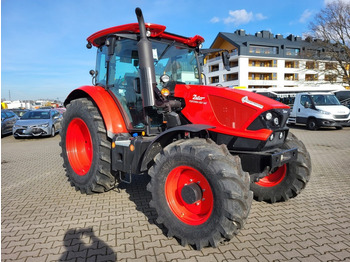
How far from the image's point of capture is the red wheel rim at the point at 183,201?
9.55ft

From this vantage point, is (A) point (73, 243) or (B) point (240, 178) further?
(A) point (73, 243)

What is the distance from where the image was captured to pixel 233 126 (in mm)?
3203

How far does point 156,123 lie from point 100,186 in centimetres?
141

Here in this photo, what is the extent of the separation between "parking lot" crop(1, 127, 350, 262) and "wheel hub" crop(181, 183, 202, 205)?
1.69 ft

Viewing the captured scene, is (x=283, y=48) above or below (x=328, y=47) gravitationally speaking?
above

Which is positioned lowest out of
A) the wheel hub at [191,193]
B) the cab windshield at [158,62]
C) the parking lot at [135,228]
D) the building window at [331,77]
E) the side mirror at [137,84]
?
the parking lot at [135,228]

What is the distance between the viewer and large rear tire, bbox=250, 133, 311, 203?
3.74 metres

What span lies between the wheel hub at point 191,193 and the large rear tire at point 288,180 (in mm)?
1556

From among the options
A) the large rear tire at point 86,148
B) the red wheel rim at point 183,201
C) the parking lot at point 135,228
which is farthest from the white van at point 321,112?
the red wheel rim at point 183,201

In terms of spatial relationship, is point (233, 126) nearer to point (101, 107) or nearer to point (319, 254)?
point (319, 254)

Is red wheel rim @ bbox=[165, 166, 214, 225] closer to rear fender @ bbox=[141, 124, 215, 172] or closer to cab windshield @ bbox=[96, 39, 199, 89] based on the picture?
rear fender @ bbox=[141, 124, 215, 172]

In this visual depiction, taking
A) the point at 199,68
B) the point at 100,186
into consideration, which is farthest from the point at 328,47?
the point at 100,186

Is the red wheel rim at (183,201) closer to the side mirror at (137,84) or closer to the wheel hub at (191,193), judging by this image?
the wheel hub at (191,193)

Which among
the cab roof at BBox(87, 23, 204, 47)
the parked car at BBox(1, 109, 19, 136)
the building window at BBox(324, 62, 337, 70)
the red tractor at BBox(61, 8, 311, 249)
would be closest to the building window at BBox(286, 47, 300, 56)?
the building window at BBox(324, 62, 337, 70)
